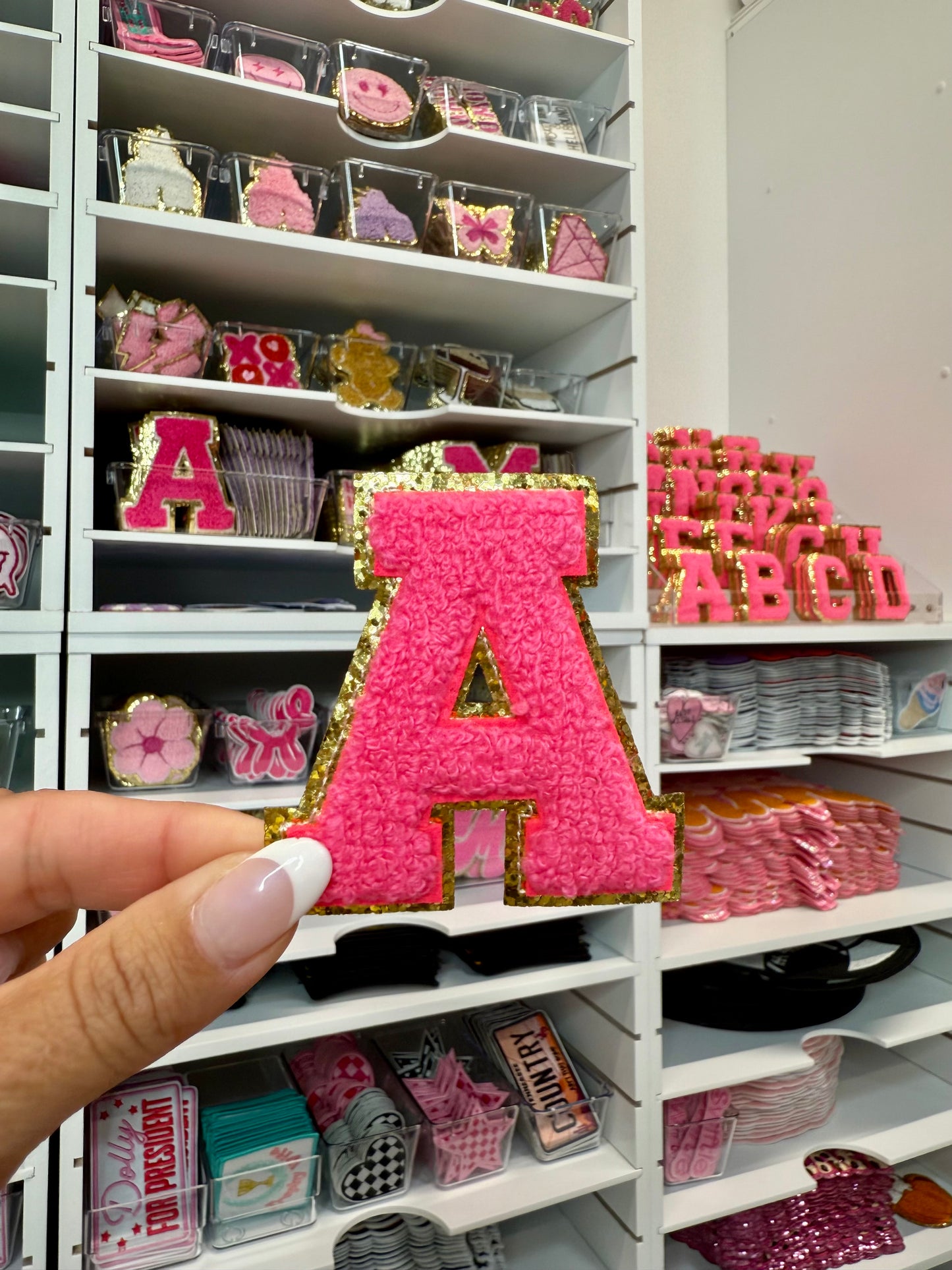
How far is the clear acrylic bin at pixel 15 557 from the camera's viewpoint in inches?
45.9

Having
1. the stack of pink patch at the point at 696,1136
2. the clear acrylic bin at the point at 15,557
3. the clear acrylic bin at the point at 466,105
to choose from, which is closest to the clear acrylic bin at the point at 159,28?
the clear acrylic bin at the point at 466,105

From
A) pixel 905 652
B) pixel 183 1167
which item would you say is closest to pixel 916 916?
pixel 905 652

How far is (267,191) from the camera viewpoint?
4.31 feet

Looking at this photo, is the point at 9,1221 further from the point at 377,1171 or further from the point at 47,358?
the point at 47,358

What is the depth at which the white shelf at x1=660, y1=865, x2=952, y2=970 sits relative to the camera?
1554 mm

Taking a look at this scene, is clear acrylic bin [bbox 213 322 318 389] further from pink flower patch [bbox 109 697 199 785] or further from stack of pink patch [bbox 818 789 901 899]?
stack of pink patch [bbox 818 789 901 899]

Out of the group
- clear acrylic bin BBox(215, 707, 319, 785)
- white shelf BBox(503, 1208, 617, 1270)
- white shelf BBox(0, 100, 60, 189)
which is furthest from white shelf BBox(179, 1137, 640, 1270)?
white shelf BBox(0, 100, 60, 189)

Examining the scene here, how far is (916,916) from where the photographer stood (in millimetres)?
1722

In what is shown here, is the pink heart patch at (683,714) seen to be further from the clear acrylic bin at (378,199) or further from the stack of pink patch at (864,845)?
the clear acrylic bin at (378,199)

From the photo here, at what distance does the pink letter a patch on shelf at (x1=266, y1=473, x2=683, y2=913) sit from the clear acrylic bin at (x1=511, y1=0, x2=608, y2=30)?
4.50 feet

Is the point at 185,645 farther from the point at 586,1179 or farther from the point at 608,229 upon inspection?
the point at 586,1179

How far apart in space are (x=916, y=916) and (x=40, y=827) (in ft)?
5.59

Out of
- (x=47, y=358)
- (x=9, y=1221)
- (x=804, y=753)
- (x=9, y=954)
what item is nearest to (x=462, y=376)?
(x=47, y=358)

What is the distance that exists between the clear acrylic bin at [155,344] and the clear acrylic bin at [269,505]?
169 mm
